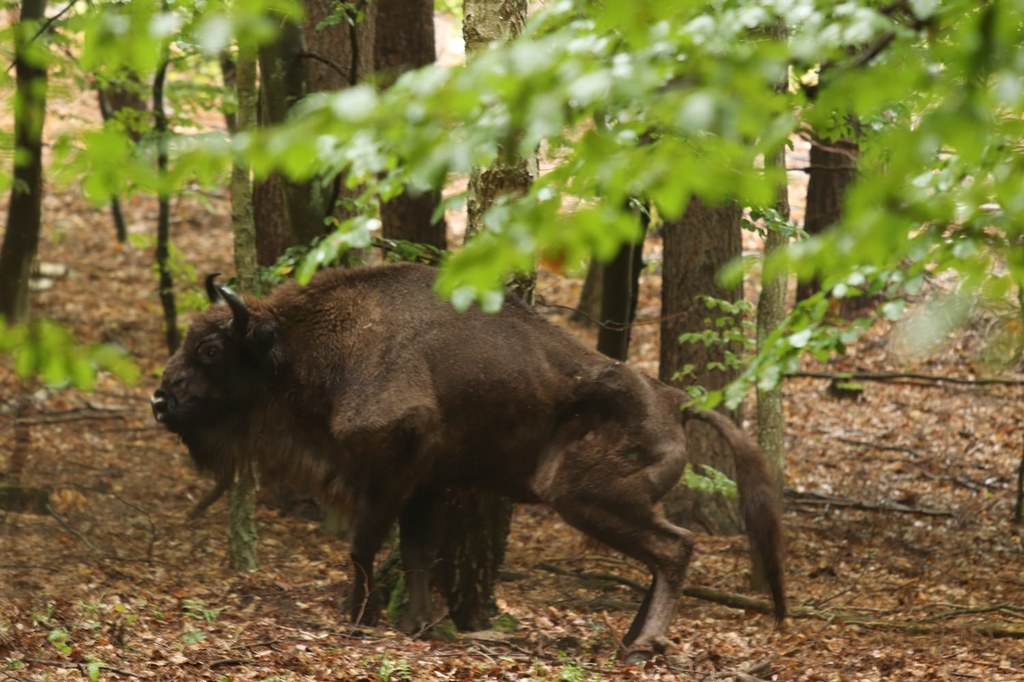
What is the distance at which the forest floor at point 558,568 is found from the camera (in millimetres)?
7039

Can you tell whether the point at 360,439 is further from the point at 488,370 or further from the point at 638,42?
the point at 638,42

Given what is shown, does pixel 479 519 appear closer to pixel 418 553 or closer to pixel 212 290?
pixel 418 553

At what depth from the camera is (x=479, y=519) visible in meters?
8.66

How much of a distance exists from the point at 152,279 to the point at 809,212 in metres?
11.4

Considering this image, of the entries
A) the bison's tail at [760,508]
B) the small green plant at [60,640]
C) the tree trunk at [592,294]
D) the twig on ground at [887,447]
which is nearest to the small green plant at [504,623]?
the bison's tail at [760,508]

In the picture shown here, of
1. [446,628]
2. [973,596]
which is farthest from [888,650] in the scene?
[446,628]

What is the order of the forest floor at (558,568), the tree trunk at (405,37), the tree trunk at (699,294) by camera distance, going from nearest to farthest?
1. the forest floor at (558,568)
2. the tree trunk at (699,294)
3. the tree trunk at (405,37)

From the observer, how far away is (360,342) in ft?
27.5

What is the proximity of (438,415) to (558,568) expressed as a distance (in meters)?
2.84

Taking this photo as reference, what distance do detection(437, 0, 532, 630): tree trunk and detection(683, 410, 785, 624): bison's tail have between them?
170 centimetres

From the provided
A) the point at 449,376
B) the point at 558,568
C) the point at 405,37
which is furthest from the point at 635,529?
the point at 405,37

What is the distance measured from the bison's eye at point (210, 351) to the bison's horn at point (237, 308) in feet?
0.90

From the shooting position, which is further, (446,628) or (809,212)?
(809,212)

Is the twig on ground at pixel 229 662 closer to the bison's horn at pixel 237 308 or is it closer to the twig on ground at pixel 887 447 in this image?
the bison's horn at pixel 237 308
